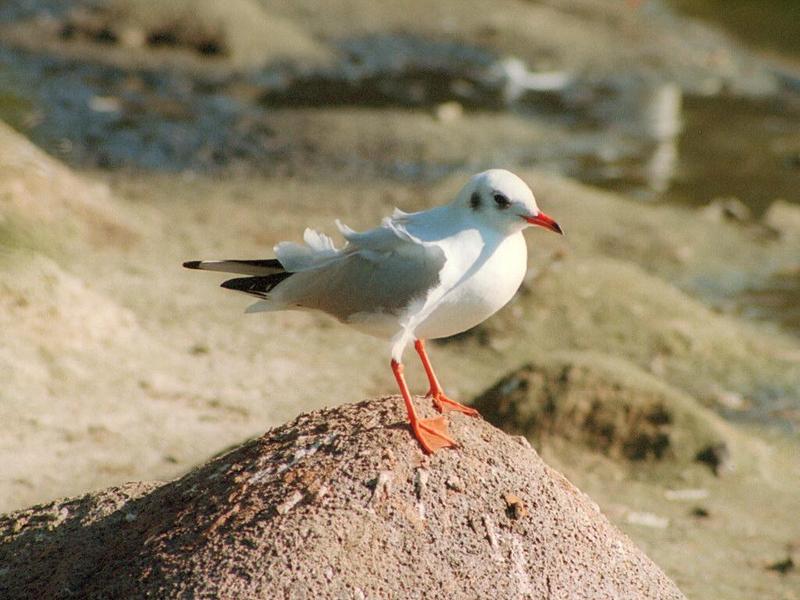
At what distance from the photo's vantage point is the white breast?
3.36m

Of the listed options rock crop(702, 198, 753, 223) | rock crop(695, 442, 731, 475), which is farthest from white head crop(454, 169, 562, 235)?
rock crop(702, 198, 753, 223)

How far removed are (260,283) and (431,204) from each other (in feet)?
17.5

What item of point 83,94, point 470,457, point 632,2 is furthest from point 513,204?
point 632,2

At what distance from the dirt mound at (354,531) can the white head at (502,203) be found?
597 millimetres

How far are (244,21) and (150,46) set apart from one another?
1064 mm

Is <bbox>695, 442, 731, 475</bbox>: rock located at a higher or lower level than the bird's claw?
lower

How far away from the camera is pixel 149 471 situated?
496 centimetres

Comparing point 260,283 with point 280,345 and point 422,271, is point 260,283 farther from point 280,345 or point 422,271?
point 280,345

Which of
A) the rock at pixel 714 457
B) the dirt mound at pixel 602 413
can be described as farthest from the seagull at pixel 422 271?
the rock at pixel 714 457

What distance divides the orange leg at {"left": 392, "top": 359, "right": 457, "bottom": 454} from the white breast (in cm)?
20

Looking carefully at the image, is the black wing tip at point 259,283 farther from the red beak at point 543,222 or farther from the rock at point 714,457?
the rock at point 714,457

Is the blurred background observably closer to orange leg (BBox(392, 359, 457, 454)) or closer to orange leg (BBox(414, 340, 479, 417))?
orange leg (BBox(414, 340, 479, 417))

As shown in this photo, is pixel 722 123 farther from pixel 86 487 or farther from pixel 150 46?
pixel 86 487

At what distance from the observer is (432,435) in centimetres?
336
